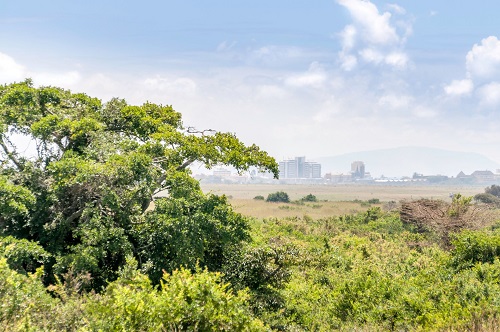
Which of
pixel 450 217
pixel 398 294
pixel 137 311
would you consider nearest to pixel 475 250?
pixel 398 294

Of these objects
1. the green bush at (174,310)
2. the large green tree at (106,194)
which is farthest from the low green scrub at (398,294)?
the green bush at (174,310)

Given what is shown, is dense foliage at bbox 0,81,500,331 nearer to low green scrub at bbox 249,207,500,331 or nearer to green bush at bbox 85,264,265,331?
low green scrub at bbox 249,207,500,331

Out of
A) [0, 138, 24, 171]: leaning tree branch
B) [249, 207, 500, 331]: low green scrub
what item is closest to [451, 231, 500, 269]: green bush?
[249, 207, 500, 331]: low green scrub

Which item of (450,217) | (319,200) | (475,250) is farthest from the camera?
(319,200)

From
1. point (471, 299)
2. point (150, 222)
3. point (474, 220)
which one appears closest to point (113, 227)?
point (150, 222)

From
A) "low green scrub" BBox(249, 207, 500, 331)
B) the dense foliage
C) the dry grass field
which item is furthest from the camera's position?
the dry grass field

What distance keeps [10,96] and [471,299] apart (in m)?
16.5

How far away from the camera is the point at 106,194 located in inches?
475

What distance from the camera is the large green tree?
39.4 ft

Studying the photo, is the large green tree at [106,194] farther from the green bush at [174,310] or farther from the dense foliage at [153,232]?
the green bush at [174,310]

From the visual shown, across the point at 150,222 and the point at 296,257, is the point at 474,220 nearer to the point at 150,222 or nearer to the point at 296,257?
the point at 296,257

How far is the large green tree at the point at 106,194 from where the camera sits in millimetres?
12008

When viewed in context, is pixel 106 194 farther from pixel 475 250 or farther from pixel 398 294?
pixel 475 250

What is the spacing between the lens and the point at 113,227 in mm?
12297
